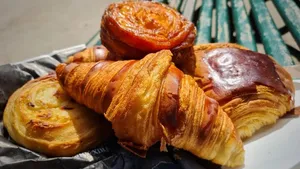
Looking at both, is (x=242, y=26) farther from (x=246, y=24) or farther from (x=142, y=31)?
(x=142, y=31)

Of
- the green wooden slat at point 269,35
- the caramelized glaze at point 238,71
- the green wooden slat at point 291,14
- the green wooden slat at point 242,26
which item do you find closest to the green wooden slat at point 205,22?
the green wooden slat at point 242,26

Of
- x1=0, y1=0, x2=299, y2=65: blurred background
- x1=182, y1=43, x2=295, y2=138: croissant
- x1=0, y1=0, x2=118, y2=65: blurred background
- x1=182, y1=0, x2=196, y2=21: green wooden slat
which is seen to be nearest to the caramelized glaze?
x1=182, y1=43, x2=295, y2=138: croissant

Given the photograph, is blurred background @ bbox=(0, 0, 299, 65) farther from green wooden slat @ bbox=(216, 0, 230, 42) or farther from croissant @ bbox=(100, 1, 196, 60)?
croissant @ bbox=(100, 1, 196, 60)

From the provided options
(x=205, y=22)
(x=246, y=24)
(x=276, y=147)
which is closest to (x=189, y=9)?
(x=205, y=22)

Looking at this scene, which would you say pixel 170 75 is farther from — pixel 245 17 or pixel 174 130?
pixel 245 17

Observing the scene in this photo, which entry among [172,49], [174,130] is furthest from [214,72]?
[174,130]

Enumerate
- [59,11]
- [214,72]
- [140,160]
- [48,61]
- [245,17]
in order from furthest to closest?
[59,11] < [245,17] < [48,61] < [214,72] < [140,160]

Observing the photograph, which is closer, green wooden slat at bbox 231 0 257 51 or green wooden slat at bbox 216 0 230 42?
green wooden slat at bbox 231 0 257 51
